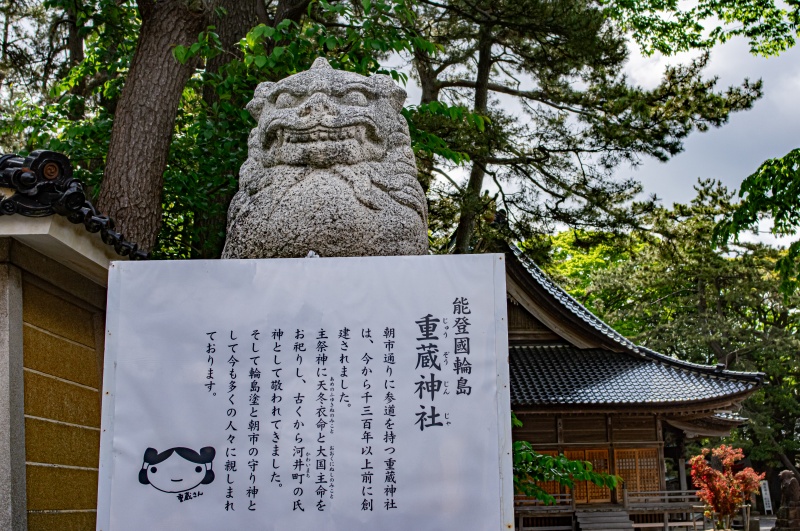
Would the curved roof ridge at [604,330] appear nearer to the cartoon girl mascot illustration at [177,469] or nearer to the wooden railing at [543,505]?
the wooden railing at [543,505]

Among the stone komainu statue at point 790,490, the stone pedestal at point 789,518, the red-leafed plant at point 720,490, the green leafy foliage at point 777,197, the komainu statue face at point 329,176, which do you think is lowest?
the stone pedestal at point 789,518

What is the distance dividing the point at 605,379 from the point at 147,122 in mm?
9295

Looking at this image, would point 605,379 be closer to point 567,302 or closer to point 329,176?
point 567,302

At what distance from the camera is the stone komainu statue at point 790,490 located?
59.3 ft

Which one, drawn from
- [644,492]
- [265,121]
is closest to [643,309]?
[644,492]

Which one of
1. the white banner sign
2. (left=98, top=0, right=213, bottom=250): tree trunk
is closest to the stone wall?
the white banner sign

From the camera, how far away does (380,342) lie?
2.75m

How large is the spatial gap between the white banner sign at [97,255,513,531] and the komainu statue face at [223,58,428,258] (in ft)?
1.39

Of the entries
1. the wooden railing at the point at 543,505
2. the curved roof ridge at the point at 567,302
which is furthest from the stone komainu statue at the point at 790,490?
the wooden railing at the point at 543,505

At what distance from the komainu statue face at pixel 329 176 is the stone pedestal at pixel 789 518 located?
59.9 ft

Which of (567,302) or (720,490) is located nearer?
(720,490)

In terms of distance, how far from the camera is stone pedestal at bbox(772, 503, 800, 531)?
17.9 meters

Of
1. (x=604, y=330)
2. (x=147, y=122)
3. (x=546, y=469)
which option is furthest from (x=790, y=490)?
(x=147, y=122)

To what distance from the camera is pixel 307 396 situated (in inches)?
107
